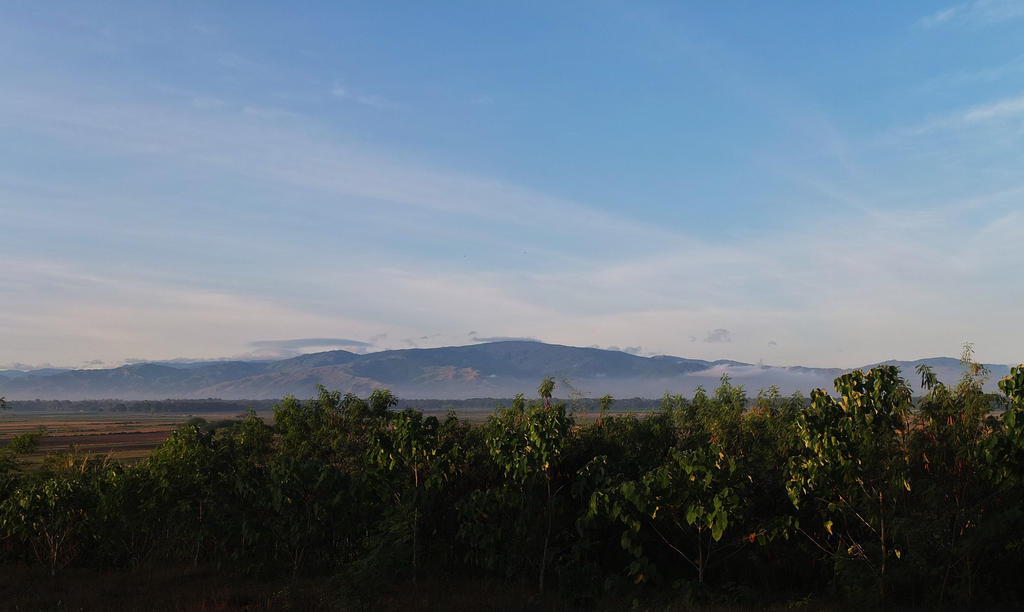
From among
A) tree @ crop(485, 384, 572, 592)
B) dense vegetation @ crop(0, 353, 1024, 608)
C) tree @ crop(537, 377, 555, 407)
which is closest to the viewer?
dense vegetation @ crop(0, 353, 1024, 608)

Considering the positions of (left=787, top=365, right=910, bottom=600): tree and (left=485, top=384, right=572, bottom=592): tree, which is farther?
(left=485, top=384, right=572, bottom=592): tree

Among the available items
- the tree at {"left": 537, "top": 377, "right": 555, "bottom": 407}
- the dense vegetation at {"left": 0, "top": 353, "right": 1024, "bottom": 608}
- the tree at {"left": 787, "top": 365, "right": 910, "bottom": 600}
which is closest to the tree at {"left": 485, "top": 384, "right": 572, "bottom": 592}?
the dense vegetation at {"left": 0, "top": 353, "right": 1024, "bottom": 608}

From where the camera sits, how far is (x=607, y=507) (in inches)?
572

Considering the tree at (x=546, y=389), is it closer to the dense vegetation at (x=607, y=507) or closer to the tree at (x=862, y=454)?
the dense vegetation at (x=607, y=507)

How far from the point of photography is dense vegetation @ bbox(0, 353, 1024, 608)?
539 inches

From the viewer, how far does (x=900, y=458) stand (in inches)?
530

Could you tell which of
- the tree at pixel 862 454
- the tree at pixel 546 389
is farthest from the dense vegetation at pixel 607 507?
the tree at pixel 546 389

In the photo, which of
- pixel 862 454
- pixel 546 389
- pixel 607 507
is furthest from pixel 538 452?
pixel 862 454

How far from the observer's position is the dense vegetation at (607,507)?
13.7 meters

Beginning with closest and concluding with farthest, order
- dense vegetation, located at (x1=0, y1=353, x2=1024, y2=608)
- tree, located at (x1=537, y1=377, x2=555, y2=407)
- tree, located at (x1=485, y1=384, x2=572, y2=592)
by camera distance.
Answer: dense vegetation, located at (x1=0, y1=353, x2=1024, y2=608), tree, located at (x1=485, y1=384, x2=572, y2=592), tree, located at (x1=537, y1=377, x2=555, y2=407)

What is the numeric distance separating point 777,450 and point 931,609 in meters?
5.90

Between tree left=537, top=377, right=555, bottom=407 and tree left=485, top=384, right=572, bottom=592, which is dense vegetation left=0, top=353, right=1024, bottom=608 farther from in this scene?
tree left=537, top=377, right=555, bottom=407

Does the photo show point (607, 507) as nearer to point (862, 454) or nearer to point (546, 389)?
point (862, 454)

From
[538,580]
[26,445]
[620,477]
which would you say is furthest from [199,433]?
[620,477]
